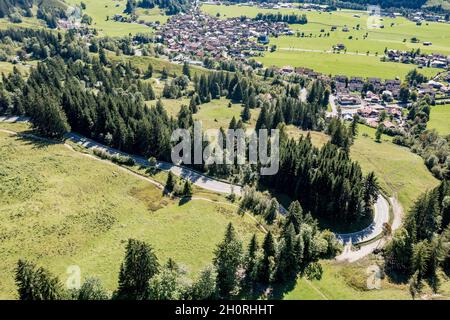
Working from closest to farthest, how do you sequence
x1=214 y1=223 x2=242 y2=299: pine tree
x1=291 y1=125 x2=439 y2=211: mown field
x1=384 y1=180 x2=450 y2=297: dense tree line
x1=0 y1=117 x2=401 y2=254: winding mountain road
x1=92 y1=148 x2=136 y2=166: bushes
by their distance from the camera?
x1=214 y1=223 x2=242 y2=299: pine tree → x1=384 y1=180 x2=450 y2=297: dense tree line → x1=0 y1=117 x2=401 y2=254: winding mountain road → x1=92 y1=148 x2=136 y2=166: bushes → x1=291 y1=125 x2=439 y2=211: mown field

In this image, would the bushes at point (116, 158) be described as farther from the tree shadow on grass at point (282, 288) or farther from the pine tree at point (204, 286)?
the tree shadow on grass at point (282, 288)

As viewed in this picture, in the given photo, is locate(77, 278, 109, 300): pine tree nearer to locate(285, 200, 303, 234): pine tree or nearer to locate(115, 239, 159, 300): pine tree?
locate(115, 239, 159, 300): pine tree

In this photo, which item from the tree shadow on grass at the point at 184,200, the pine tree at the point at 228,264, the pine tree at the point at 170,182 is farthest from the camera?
the pine tree at the point at 170,182

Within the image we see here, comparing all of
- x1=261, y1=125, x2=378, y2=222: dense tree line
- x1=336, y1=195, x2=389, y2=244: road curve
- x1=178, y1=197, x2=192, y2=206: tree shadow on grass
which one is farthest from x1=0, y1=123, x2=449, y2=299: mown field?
x1=261, y1=125, x2=378, y2=222: dense tree line

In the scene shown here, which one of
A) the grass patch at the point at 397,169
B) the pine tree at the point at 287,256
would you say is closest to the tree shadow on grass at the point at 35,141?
the pine tree at the point at 287,256

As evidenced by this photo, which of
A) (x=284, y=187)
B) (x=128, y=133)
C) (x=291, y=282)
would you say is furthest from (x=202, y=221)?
(x=128, y=133)

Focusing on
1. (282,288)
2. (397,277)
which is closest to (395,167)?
(397,277)
